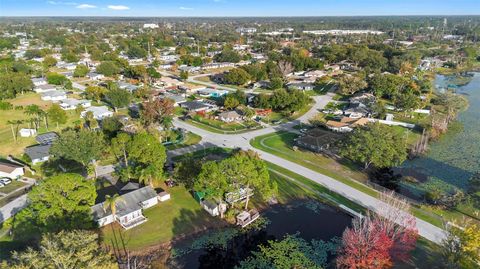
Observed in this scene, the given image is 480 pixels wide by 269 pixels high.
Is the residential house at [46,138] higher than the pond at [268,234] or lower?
higher

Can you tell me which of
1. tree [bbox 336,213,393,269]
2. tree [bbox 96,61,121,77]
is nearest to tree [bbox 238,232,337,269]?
tree [bbox 336,213,393,269]

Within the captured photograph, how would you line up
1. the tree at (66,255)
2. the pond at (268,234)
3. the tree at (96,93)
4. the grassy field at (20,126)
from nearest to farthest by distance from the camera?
the tree at (66,255)
the pond at (268,234)
the grassy field at (20,126)
the tree at (96,93)

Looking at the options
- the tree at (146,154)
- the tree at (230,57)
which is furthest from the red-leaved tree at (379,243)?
the tree at (230,57)

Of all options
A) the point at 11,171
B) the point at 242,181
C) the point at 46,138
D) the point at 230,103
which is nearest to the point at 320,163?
the point at 242,181

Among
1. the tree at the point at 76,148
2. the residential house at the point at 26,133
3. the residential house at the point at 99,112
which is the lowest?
the residential house at the point at 26,133

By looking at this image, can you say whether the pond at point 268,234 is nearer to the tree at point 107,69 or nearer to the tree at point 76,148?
the tree at point 76,148
